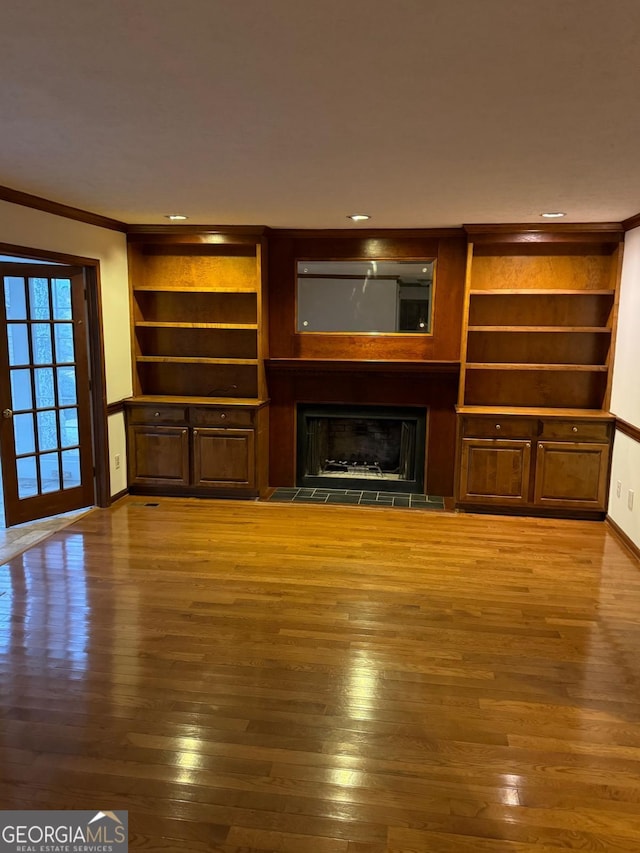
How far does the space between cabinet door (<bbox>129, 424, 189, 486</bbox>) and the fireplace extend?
3.59 ft

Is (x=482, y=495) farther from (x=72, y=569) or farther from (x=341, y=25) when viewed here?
(x=341, y=25)

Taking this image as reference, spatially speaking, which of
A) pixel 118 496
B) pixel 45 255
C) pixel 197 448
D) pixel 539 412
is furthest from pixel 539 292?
pixel 118 496

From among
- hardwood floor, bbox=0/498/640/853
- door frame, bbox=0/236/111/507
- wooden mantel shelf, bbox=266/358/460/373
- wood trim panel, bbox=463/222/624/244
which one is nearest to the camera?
hardwood floor, bbox=0/498/640/853

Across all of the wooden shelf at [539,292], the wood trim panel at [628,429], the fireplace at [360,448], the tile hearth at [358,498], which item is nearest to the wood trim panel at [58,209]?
the fireplace at [360,448]

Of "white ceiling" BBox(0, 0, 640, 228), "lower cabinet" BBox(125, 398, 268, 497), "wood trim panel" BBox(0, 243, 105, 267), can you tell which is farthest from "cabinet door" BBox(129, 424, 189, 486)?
"white ceiling" BBox(0, 0, 640, 228)

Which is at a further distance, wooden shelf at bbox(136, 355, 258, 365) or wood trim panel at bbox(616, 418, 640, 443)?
wooden shelf at bbox(136, 355, 258, 365)

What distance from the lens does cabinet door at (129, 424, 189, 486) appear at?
5.42m

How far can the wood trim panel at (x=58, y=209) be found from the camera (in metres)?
3.84

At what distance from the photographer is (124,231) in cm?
528

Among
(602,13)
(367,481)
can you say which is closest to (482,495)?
(367,481)

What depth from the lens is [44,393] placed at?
4637 mm

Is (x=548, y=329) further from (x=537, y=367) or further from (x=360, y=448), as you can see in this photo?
(x=360, y=448)

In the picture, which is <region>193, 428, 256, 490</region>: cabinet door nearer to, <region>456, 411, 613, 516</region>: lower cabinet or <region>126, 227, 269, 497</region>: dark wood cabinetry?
<region>126, 227, 269, 497</region>: dark wood cabinetry

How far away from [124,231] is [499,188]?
10.8 feet
